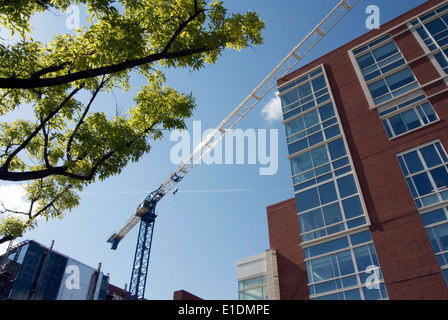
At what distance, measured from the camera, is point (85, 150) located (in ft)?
23.2

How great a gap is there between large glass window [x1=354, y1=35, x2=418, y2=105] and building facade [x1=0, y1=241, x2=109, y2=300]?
5250cm

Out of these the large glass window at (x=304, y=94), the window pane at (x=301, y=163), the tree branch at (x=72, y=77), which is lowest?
the tree branch at (x=72, y=77)

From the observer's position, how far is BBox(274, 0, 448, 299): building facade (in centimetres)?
1733

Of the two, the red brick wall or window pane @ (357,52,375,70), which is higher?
window pane @ (357,52,375,70)

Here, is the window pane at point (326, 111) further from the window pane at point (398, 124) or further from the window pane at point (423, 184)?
the window pane at point (423, 184)

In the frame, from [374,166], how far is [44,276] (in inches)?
2493

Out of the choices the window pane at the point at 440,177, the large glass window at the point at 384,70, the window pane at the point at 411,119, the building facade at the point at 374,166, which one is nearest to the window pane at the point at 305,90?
the building facade at the point at 374,166

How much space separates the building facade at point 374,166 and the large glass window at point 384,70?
2.9 inches

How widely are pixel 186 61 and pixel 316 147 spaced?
18904 mm

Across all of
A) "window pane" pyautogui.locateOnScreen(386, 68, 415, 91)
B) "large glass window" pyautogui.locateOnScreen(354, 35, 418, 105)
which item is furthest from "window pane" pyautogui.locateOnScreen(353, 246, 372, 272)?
"window pane" pyautogui.locateOnScreen(386, 68, 415, 91)

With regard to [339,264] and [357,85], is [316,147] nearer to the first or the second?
[357,85]

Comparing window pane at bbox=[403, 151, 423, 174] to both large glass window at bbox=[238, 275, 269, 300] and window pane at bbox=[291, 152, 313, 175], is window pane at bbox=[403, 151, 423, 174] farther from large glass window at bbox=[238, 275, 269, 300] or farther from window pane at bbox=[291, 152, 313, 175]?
large glass window at bbox=[238, 275, 269, 300]

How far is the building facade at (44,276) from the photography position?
55.3 metres

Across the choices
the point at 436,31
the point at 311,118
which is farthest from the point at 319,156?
the point at 436,31
